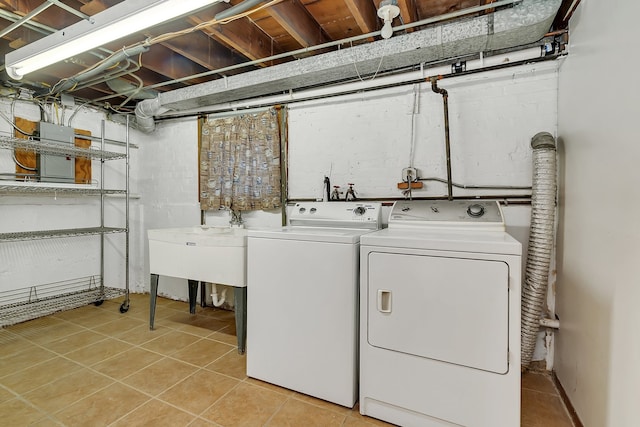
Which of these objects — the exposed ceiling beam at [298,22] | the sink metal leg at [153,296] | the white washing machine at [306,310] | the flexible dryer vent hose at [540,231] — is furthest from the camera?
the sink metal leg at [153,296]

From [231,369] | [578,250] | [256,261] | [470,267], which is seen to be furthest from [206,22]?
[578,250]

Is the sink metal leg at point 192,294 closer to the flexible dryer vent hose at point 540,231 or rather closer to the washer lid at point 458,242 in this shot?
the washer lid at point 458,242

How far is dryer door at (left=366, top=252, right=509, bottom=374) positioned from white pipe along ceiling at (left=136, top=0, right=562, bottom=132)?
58.2 inches

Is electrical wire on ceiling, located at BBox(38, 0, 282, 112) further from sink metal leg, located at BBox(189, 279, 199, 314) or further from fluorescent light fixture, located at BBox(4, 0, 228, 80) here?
sink metal leg, located at BBox(189, 279, 199, 314)

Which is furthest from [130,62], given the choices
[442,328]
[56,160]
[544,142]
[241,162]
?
[544,142]

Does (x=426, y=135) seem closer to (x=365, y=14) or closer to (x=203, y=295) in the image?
(x=365, y=14)

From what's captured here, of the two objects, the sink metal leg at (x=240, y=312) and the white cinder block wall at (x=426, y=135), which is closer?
the white cinder block wall at (x=426, y=135)

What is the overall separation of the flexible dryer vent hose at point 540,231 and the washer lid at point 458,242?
346 millimetres

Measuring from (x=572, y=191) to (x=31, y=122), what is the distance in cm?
477

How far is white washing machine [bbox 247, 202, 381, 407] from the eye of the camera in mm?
1725

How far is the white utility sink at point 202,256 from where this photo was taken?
91.4 inches

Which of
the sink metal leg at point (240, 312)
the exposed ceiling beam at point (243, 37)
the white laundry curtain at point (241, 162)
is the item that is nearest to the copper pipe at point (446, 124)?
the exposed ceiling beam at point (243, 37)

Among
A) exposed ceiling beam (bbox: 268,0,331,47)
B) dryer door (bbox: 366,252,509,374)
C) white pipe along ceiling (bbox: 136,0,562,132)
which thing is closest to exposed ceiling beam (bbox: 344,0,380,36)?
white pipe along ceiling (bbox: 136,0,562,132)

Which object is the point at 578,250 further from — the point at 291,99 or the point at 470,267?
the point at 291,99
